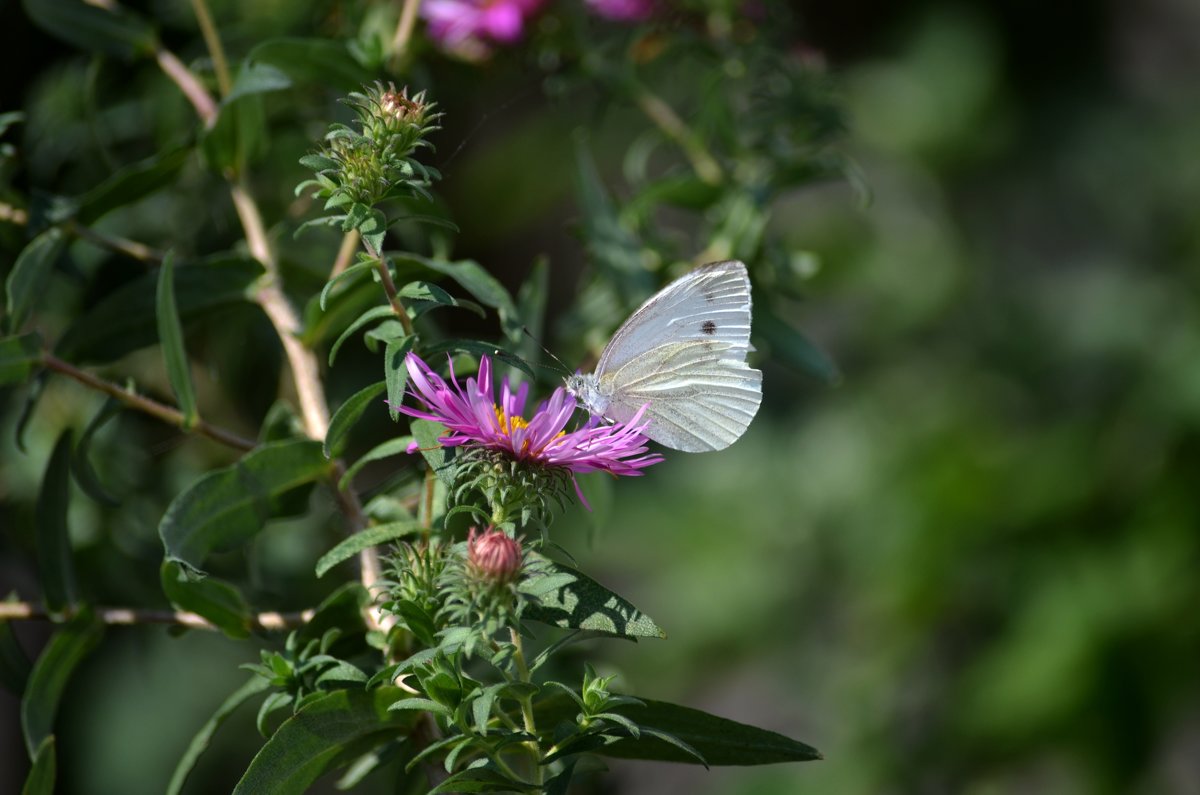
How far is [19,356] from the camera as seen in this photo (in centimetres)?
77

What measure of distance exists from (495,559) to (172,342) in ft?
0.89

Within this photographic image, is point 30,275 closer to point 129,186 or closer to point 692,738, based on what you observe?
point 129,186

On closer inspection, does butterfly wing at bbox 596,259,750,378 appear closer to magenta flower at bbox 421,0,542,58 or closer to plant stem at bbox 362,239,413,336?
plant stem at bbox 362,239,413,336

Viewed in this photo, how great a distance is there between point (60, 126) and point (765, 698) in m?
1.78

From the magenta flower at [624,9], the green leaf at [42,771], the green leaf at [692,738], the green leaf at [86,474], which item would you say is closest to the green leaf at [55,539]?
the green leaf at [86,474]

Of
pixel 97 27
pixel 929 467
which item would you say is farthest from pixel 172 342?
pixel 929 467

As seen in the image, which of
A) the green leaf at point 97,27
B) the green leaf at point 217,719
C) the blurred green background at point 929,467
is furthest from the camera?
the blurred green background at point 929,467

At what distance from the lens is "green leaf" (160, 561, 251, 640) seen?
2.32 ft

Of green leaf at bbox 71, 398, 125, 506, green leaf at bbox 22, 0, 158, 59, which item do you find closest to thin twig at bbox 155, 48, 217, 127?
green leaf at bbox 22, 0, 158, 59

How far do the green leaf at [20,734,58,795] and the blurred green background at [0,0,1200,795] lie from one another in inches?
16.3

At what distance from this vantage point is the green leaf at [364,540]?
0.63 metres

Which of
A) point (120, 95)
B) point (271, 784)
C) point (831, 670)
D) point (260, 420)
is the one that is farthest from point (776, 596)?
point (271, 784)

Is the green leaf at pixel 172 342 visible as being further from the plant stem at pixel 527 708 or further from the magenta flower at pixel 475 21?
the magenta flower at pixel 475 21

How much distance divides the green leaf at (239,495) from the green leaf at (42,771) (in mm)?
134
